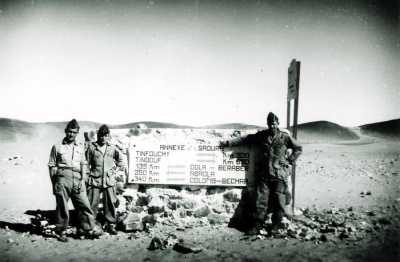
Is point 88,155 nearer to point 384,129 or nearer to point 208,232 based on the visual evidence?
point 208,232

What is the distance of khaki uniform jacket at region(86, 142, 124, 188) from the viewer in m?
5.75

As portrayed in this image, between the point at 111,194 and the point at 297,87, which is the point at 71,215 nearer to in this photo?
the point at 111,194

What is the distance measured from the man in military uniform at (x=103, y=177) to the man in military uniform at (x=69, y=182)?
0.55 feet

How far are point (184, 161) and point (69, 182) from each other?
191cm

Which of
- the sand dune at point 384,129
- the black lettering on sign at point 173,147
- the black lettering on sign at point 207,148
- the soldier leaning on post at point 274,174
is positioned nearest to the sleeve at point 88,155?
the black lettering on sign at point 173,147

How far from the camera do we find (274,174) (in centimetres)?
557

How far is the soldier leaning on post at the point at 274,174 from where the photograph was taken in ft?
18.3

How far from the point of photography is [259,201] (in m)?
5.62

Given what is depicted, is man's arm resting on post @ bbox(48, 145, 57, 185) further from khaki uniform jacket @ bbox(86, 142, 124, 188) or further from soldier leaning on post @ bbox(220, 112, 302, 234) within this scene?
soldier leaning on post @ bbox(220, 112, 302, 234)

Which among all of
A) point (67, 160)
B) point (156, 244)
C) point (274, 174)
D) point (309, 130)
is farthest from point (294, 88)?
point (309, 130)

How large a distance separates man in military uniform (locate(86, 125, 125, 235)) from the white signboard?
49 centimetres

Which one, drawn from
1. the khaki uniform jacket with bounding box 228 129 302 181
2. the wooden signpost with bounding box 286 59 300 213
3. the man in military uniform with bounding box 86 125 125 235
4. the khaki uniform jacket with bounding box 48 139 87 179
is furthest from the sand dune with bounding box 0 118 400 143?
the khaki uniform jacket with bounding box 48 139 87 179

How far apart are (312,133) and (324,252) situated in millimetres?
36304

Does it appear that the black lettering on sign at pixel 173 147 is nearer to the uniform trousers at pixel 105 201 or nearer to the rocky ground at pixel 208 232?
the rocky ground at pixel 208 232
